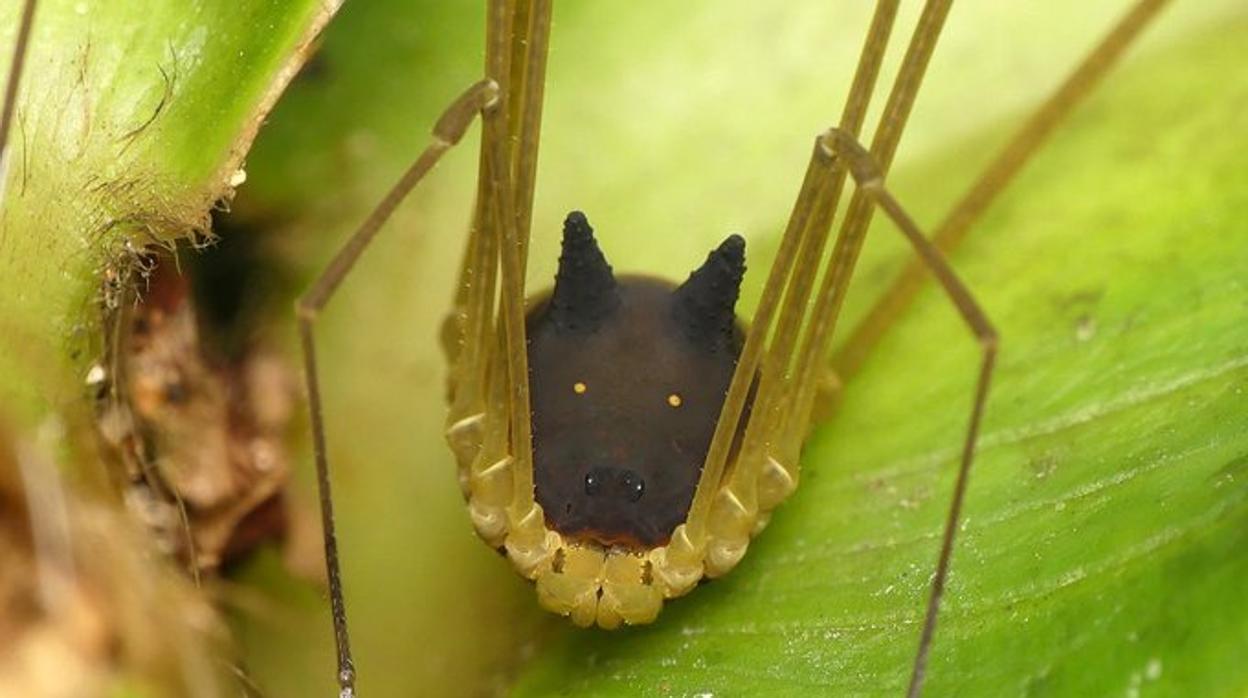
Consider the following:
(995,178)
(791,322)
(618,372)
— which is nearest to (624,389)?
(618,372)

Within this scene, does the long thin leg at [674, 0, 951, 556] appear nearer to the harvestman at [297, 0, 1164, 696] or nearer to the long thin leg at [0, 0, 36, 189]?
the harvestman at [297, 0, 1164, 696]

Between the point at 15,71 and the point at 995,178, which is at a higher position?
the point at 15,71

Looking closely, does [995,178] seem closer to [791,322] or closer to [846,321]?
[846,321]

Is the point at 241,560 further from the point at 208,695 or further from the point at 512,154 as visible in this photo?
the point at 512,154

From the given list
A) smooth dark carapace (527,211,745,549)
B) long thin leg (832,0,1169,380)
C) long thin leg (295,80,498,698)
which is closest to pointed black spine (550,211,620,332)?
smooth dark carapace (527,211,745,549)

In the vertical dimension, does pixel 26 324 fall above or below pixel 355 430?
above

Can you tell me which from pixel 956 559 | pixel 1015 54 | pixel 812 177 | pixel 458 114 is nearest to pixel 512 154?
pixel 458 114

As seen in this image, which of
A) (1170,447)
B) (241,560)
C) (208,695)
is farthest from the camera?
(241,560)
